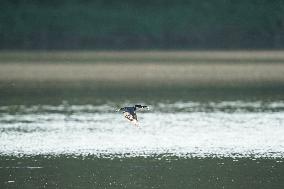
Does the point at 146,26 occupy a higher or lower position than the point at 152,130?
higher

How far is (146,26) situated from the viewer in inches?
4668

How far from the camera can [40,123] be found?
140 ft

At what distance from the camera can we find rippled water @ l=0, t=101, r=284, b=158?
3478 centimetres

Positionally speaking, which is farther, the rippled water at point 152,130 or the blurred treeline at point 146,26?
the blurred treeline at point 146,26

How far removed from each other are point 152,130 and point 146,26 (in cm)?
Result: 7811

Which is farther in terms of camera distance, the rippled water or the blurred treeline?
the blurred treeline

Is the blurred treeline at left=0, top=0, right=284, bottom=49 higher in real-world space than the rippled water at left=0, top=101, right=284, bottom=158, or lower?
higher

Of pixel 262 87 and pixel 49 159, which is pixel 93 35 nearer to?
pixel 262 87

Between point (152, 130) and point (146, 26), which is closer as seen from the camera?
point (152, 130)

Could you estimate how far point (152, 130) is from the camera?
4088 cm

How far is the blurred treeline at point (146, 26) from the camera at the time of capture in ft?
380

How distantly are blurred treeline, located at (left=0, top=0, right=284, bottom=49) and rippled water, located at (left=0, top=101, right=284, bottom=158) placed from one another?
63.8 meters

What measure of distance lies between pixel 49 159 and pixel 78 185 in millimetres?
4864

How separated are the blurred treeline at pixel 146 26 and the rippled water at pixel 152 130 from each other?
63.8 m
